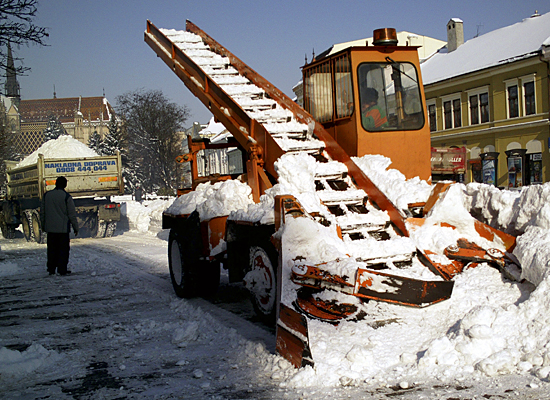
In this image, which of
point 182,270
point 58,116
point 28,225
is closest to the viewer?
point 182,270

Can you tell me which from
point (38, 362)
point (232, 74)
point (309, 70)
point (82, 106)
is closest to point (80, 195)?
point (232, 74)

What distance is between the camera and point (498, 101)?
29.8 meters

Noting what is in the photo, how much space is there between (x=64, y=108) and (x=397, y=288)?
120090mm

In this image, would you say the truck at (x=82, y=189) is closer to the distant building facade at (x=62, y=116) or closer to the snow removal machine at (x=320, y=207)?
the snow removal machine at (x=320, y=207)

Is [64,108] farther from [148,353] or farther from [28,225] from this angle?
[148,353]

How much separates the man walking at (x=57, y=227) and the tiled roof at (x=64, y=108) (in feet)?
340

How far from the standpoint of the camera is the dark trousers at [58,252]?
9281 millimetres

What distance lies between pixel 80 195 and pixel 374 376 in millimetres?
15360

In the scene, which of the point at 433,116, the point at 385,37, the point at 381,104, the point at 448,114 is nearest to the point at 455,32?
the point at 433,116

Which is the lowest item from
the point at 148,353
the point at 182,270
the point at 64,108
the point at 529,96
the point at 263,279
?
the point at 148,353

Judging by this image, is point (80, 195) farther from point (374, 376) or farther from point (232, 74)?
point (374, 376)

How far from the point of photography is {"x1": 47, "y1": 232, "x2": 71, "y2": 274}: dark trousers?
30.5ft

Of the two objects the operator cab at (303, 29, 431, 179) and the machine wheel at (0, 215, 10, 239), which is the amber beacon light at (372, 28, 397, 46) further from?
the machine wheel at (0, 215, 10, 239)

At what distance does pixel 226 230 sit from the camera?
571 cm
